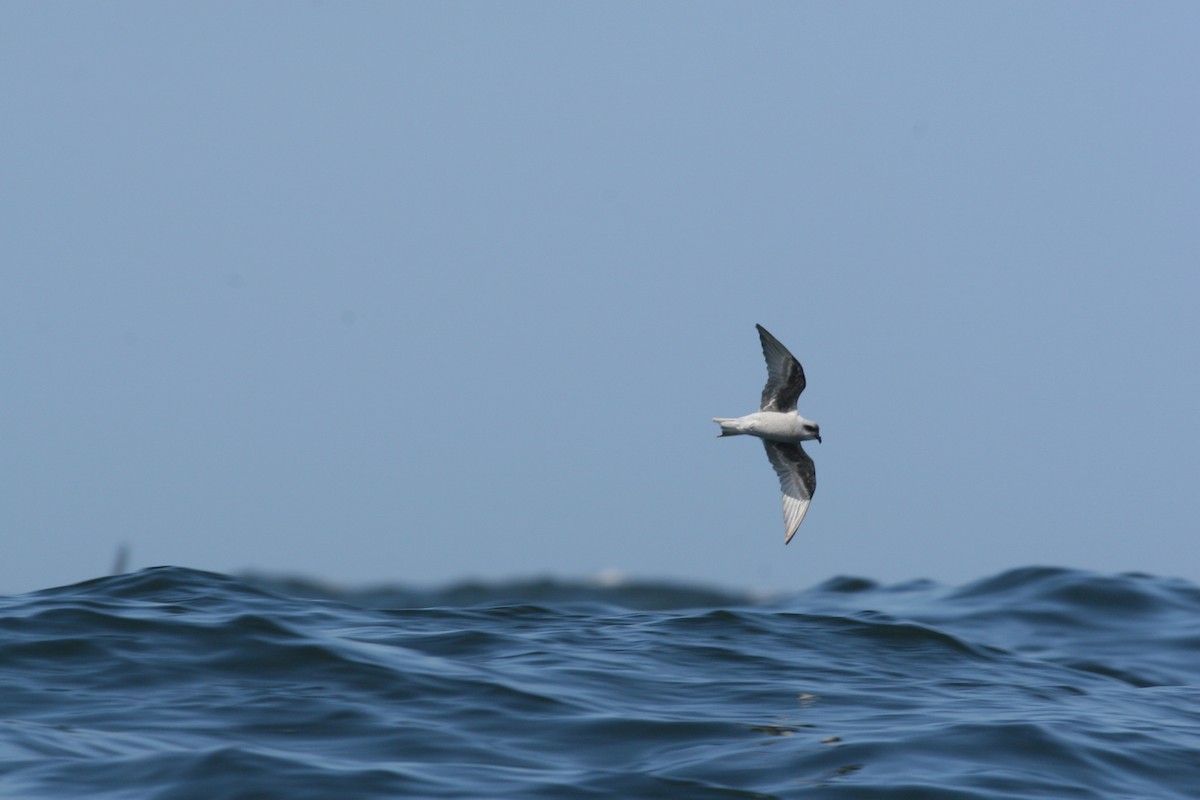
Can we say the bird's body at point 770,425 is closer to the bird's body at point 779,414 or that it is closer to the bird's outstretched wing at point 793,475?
the bird's body at point 779,414

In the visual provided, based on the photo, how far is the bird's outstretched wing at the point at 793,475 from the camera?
1705 cm

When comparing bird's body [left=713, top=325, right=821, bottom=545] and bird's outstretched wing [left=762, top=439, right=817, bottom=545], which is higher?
bird's body [left=713, top=325, right=821, bottom=545]

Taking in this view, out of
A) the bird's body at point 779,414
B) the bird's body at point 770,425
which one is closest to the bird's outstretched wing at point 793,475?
the bird's body at point 779,414

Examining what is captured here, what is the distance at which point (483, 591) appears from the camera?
127ft

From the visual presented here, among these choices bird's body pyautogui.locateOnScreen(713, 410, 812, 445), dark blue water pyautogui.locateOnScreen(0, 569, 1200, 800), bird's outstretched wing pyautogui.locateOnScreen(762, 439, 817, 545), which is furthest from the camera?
bird's outstretched wing pyautogui.locateOnScreen(762, 439, 817, 545)

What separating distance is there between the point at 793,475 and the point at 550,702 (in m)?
6.04

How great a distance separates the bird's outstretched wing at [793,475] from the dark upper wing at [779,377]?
1020 mm

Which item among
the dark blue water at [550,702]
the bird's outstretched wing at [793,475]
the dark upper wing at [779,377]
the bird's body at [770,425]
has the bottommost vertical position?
the dark blue water at [550,702]

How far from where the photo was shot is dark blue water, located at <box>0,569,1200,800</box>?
402 inches

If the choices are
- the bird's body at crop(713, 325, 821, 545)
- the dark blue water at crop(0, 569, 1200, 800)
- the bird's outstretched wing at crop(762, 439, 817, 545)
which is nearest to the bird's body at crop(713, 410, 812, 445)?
the bird's body at crop(713, 325, 821, 545)

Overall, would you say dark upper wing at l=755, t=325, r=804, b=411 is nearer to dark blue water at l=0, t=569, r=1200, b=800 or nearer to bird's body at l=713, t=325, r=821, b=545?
bird's body at l=713, t=325, r=821, b=545

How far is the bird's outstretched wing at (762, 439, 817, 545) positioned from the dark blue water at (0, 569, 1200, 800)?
51.2 inches

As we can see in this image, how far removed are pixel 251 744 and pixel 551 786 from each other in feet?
7.86

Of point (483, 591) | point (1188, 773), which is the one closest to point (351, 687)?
point (1188, 773)
